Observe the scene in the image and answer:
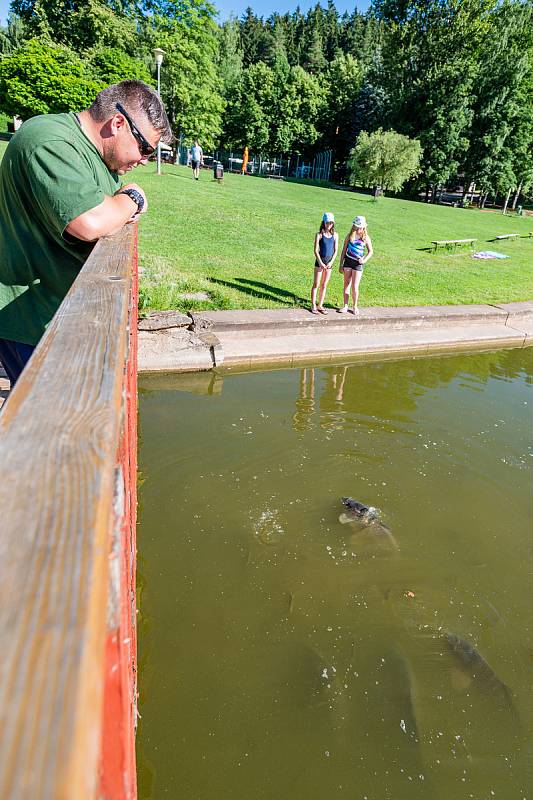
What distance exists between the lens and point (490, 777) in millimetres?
2395

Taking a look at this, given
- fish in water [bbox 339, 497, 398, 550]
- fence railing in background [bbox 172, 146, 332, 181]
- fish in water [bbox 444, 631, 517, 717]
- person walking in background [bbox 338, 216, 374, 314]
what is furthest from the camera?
fence railing in background [bbox 172, 146, 332, 181]

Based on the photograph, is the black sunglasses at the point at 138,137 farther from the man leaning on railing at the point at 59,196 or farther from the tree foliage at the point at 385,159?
the tree foliage at the point at 385,159

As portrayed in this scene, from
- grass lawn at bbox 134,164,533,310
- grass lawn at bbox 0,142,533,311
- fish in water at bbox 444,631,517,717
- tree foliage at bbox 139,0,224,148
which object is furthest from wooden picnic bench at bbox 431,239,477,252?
tree foliage at bbox 139,0,224,148

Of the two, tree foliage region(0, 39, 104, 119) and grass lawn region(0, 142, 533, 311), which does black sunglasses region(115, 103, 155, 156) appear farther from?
tree foliage region(0, 39, 104, 119)

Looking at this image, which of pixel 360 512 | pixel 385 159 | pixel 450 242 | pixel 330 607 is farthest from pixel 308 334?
pixel 385 159

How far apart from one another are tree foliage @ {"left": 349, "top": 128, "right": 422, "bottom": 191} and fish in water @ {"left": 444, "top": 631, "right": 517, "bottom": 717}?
33.3m

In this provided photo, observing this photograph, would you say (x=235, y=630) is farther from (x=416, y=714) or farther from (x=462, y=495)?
(x=462, y=495)

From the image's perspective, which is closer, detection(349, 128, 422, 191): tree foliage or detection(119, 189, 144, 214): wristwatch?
detection(119, 189, 144, 214): wristwatch

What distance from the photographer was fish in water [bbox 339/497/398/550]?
3838 millimetres

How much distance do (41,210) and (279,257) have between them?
11.2 metres

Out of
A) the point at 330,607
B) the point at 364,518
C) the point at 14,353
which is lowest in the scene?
the point at 330,607

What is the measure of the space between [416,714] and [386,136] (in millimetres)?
34856

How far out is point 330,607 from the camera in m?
3.22

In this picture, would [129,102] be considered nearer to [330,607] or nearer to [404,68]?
[330,607]
